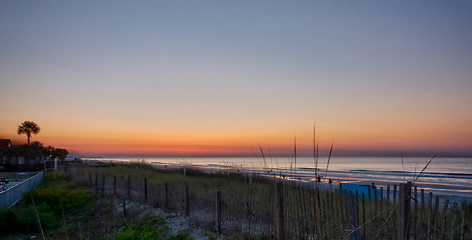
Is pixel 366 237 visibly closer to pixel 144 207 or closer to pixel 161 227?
pixel 161 227

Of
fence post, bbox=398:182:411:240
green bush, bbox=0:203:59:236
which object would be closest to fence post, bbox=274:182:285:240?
fence post, bbox=398:182:411:240

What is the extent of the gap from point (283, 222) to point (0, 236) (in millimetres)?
10131

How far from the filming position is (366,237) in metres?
5.66

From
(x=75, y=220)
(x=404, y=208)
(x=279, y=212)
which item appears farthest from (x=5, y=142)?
(x=404, y=208)

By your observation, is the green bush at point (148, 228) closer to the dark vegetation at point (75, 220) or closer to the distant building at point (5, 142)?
the dark vegetation at point (75, 220)

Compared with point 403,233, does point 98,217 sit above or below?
below

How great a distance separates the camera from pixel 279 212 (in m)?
6.36

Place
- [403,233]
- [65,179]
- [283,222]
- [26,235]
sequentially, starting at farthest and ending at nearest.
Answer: [65,179] → [26,235] → [283,222] → [403,233]

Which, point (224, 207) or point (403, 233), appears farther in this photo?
point (224, 207)

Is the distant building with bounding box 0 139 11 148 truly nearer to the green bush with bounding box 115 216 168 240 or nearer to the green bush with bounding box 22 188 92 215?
the green bush with bounding box 22 188 92 215

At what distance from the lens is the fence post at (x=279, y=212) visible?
20.6ft

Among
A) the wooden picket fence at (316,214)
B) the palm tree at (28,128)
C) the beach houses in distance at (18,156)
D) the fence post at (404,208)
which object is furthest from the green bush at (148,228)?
the palm tree at (28,128)

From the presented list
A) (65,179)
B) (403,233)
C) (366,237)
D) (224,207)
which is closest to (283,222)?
(366,237)

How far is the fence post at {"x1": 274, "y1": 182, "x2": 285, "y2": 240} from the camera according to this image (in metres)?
6.27
